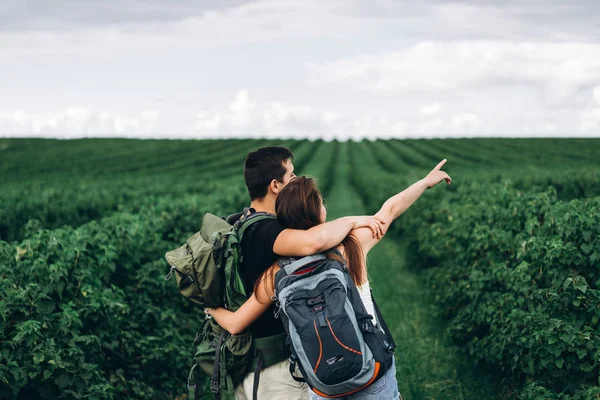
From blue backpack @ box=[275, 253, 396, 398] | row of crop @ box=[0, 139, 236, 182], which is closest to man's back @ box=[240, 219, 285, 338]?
blue backpack @ box=[275, 253, 396, 398]

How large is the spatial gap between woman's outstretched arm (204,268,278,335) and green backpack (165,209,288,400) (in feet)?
0.18

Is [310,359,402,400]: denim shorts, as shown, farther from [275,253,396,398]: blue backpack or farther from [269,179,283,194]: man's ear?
[269,179,283,194]: man's ear

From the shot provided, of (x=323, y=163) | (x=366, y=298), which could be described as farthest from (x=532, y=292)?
(x=323, y=163)

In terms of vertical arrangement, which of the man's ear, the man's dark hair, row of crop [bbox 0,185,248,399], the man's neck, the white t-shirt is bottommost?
row of crop [bbox 0,185,248,399]

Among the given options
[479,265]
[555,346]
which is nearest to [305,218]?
[555,346]

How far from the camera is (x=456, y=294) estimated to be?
817cm

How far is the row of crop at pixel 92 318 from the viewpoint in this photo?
4.53 metres

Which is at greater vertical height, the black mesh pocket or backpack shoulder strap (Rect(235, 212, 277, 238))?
backpack shoulder strap (Rect(235, 212, 277, 238))

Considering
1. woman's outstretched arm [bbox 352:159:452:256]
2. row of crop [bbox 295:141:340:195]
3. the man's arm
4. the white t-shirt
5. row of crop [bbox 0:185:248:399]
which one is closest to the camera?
the man's arm

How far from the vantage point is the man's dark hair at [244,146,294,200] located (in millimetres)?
2951

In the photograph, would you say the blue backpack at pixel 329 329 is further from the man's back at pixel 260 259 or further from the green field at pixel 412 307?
the green field at pixel 412 307

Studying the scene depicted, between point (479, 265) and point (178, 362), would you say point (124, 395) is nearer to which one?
point (178, 362)

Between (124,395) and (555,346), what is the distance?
11.8 feet

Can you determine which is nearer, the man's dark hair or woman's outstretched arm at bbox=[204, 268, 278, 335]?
woman's outstretched arm at bbox=[204, 268, 278, 335]
